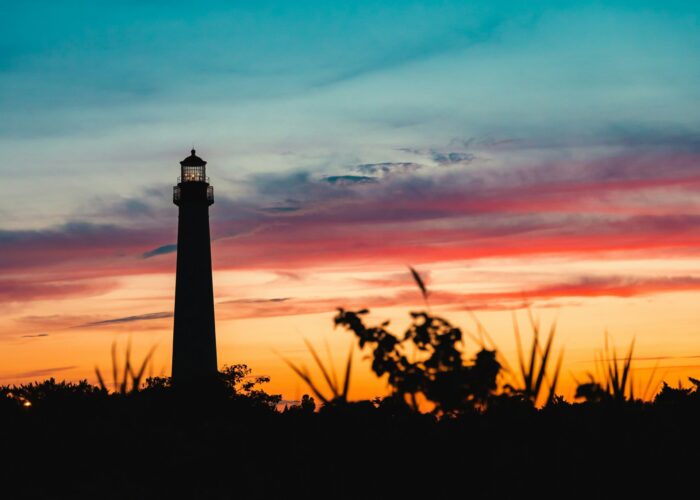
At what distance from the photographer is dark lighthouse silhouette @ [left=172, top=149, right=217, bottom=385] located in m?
47.0

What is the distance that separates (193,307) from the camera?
4703 centimetres

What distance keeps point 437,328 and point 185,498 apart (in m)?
5.45

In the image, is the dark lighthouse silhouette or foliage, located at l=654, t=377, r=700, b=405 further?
the dark lighthouse silhouette

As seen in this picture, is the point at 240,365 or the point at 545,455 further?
the point at 240,365

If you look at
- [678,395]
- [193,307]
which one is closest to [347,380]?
[678,395]

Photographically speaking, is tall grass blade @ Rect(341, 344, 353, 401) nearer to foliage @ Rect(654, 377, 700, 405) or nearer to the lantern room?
foliage @ Rect(654, 377, 700, 405)

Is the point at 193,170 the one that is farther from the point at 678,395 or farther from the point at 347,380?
the point at 347,380

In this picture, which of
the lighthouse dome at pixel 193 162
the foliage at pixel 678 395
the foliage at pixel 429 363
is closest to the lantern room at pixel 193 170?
the lighthouse dome at pixel 193 162

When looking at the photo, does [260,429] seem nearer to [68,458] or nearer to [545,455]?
[68,458]

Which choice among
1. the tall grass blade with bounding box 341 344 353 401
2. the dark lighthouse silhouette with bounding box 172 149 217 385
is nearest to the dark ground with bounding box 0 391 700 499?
the tall grass blade with bounding box 341 344 353 401

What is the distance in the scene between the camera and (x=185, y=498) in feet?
49.3

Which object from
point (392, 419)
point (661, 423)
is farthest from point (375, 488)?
point (661, 423)

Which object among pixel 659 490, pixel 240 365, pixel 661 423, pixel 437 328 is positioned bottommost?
pixel 659 490

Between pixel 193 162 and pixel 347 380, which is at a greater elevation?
pixel 193 162
